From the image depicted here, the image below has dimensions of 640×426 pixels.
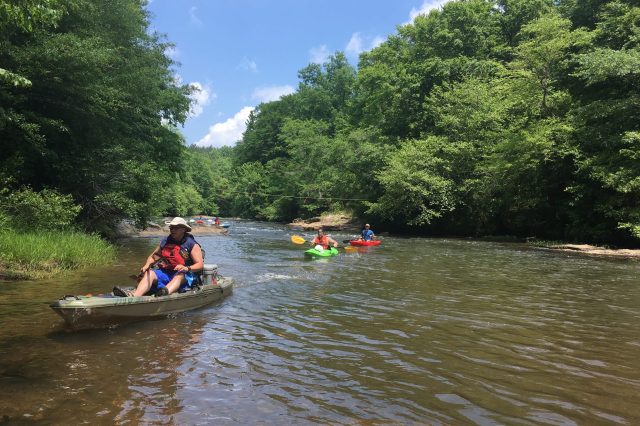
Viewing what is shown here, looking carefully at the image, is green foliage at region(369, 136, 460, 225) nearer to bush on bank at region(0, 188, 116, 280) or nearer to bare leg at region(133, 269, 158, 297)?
bush on bank at region(0, 188, 116, 280)

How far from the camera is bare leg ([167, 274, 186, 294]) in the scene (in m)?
7.77

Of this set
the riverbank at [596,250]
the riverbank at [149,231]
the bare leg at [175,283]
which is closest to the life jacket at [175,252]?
the bare leg at [175,283]

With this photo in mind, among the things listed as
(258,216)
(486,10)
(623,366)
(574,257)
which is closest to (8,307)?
(623,366)

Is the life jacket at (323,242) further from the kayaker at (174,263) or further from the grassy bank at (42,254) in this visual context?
the kayaker at (174,263)

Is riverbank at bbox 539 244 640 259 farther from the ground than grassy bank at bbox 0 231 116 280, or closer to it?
farther from the ground

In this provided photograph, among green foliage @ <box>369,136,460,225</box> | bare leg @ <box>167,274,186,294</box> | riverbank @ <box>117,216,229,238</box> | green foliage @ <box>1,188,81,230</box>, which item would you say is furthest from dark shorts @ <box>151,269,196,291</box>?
green foliage @ <box>369,136,460,225</box>

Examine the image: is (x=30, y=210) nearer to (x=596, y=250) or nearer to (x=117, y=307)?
(x=117, y=307)

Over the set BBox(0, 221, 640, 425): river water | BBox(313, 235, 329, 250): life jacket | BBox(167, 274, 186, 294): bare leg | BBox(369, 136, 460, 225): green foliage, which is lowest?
BBox(0, 221, 640, 425): river water

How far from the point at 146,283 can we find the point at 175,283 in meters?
0.54

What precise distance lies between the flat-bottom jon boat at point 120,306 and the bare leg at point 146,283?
31cm

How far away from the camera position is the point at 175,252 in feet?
26.5

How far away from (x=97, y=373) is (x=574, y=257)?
18.4 m

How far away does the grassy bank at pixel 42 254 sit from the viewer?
10328 millimetres

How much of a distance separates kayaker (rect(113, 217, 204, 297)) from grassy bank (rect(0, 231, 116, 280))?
4268 mm
